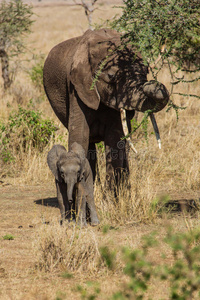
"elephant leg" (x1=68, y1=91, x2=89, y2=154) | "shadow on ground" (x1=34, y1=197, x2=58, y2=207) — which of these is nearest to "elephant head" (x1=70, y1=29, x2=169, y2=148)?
"elephant leg" (x1=68, y1=91, x2=89, y2=154)

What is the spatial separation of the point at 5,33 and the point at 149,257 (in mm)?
12399

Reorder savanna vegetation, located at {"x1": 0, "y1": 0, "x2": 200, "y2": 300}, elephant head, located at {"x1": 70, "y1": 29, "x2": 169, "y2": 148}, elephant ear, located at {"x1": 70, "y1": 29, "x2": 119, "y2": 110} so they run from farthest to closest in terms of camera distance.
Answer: elephant ear, located at {"x1": 70, "y1": 29, "x2": 119, "y2": 110}, elephant head, located at {"x1": 70, "y1": 29, "x2": 169, "y2": 148}, savanna vegetation, located at {"x1": 0, "y1": 0, "x2": 200, "y2": 300}

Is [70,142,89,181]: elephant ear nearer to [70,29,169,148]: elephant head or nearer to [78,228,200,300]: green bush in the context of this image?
[70,29,169,148]: elephant head

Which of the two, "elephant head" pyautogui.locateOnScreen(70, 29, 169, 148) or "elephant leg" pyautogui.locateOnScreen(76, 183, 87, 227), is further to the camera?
"elephant head" pyautogui.locateOnScreen(70, 29, 169, 148)

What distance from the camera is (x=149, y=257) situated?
19.5 ft

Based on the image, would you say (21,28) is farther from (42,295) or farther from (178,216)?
(42,295)

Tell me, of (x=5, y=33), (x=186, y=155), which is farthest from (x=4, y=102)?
(x=186, y=155)

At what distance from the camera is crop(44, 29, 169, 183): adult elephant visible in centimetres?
736

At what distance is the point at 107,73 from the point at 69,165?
1.55m

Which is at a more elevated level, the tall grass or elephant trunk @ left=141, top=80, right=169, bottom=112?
elephant trunk @ left=141, top=80, right=169, bottom=112

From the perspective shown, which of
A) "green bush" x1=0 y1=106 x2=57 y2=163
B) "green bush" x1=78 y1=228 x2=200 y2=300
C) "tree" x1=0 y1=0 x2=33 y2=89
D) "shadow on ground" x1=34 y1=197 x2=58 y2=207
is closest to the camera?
"green bush" x1=78 y1=228 x2=200 y2=300

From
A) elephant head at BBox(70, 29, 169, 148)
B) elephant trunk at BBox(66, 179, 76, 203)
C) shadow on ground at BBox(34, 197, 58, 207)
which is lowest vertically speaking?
shadow on ground at BBox(34, 197, 58, 207)

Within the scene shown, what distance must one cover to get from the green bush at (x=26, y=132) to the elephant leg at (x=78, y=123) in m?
3.78

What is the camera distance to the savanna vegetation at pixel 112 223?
15.4 ft
